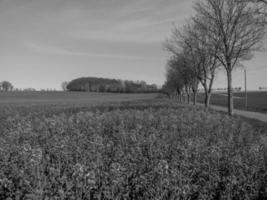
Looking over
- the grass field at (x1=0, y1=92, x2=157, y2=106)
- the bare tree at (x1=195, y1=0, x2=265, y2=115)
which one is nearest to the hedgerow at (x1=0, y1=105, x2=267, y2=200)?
the bare tree at (x1=195, y1=0, x2=265, y2=115)

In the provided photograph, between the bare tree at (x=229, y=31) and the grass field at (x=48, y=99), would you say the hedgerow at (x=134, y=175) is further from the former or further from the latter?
the grass field at (x=48, y=99)

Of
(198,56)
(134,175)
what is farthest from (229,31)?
(134,175)

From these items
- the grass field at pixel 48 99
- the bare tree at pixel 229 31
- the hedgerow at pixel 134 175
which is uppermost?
the bare tree at pixel 229 31

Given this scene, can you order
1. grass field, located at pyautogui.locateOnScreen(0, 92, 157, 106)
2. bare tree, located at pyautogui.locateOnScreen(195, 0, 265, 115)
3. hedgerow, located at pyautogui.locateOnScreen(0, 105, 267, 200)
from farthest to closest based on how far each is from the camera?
grass field, located at pyautogui.locateOnScreen(0, 92, 157, 106) < bare tree, located at pyautogui.locateOnScreen(195, 0, 265, 115) < hedgerow, located at pyautogui.locateOnScreen(0, 105, 267, 200)

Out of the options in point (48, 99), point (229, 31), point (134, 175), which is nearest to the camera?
point (134, 175)

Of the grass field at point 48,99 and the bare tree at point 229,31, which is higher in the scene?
the bare tree at point 229,31

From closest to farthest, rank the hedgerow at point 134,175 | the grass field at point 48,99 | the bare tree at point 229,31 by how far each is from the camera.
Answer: the hedgerow at point 134,175, the bare tree at point 229,31, the grass field at point 48,99

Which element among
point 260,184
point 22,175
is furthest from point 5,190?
point 260,184

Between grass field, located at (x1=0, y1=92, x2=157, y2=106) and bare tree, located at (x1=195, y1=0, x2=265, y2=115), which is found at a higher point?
bare tree, located at (x1=195, y1=0, x2=265, y2=115)

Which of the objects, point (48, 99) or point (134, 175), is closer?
point (134, 175)

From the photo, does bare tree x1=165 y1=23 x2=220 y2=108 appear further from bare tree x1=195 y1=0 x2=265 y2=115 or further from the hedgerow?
the hedgerow

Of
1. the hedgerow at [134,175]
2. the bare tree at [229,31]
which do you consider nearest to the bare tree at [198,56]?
the bare tree at [229,31]

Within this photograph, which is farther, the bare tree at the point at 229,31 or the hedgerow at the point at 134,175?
the bare tree at the point at 229,31

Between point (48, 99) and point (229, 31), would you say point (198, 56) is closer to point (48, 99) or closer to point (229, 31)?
point (229, 31)
